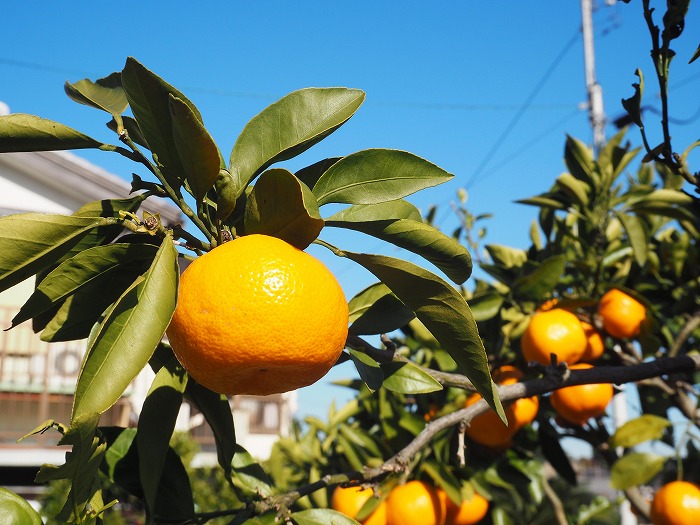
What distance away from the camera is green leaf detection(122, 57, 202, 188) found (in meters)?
0.79

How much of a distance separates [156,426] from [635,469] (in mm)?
1215

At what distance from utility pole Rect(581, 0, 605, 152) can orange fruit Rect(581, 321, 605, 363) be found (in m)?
6.36

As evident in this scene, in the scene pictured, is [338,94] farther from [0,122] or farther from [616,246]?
[616,246]

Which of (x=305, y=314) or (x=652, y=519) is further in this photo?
(x=652, y=519)

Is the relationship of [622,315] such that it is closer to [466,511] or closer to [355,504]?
[466,511]

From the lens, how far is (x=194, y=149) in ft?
2.58

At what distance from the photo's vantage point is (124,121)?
987 mm

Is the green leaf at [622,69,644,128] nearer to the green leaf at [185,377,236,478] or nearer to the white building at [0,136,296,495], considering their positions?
the green leaf at [185,377,236,478]

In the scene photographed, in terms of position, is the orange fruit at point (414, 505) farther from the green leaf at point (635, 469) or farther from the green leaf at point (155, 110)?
the green leaf at point (155, 110)

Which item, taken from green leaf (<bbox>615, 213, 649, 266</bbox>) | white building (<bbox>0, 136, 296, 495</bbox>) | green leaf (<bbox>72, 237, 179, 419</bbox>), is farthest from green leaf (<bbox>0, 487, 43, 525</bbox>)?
white building (<bbox>0, 136, 296, 495</bbox>)

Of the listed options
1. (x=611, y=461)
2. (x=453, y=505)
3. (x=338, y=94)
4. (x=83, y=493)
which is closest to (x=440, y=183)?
(x=338, y=94)

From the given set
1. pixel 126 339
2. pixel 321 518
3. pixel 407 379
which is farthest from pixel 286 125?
pixel 321 518

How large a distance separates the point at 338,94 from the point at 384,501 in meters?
1.08

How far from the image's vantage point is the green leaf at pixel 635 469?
171 cm
